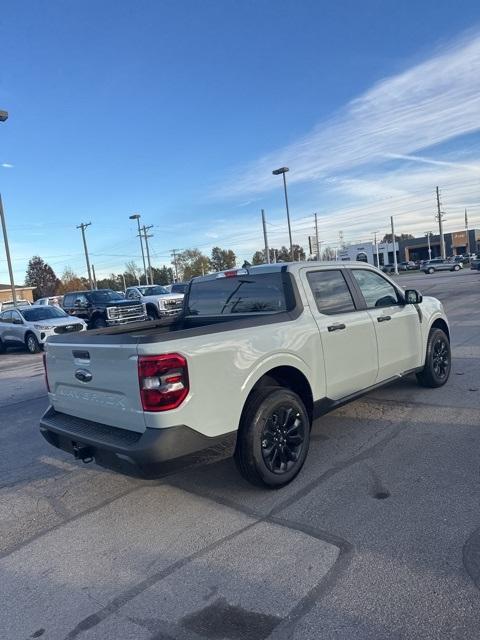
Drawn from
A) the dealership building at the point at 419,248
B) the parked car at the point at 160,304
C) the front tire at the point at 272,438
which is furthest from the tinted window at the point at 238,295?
the dealership building at the point at 419,248

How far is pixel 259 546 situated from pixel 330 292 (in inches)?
103

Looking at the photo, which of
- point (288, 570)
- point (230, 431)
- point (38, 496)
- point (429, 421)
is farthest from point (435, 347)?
point (38, 496)

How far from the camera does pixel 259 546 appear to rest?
3227mm

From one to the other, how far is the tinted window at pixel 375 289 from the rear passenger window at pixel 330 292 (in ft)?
1.05

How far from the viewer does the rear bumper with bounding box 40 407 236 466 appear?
330cm

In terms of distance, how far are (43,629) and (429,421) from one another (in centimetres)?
415

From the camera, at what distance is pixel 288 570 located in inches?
115

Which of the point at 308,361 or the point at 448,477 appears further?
the point at 308,361

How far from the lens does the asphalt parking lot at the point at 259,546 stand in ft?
8.40

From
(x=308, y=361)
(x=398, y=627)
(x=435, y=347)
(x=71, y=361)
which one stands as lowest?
(x=398, y=627)

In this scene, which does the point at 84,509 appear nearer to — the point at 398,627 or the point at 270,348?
Result: the point at 270,348

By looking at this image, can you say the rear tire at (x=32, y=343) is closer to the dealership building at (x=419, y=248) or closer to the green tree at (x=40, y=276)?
the dealership building at (x=419, y=248)

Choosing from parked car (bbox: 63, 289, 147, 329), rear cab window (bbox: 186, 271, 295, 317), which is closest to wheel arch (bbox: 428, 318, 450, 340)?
rear cab window (bbox: 186, 271, 295, 317)

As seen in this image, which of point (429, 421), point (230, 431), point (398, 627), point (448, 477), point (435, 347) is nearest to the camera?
point (398, 627)
